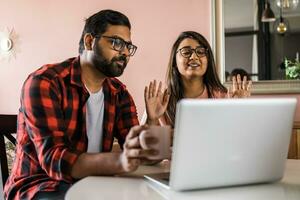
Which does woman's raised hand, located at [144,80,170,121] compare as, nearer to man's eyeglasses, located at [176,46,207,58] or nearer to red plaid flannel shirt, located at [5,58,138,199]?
red plaid flannel shirt, located at [5,58,138,199]

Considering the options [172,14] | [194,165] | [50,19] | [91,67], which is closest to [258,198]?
[194,165]

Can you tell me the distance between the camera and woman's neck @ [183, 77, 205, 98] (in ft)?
7.27

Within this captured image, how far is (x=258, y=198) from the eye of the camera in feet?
3.03

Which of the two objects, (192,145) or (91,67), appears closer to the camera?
(192,145)

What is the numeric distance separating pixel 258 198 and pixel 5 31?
9.76 ft

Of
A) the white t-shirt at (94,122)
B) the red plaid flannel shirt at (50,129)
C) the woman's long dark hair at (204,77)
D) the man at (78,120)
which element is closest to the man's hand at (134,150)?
the man at (78,120)

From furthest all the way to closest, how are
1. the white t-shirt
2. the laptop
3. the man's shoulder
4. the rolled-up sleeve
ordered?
the white t-shirt < the man's shoulder < the rolled-up sleeve < the laptop

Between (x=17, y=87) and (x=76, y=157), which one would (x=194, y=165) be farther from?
(x=17, y=87)

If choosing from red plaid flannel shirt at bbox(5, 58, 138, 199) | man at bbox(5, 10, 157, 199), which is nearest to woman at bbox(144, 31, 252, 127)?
man at bbox(5, 10, 157, 199)

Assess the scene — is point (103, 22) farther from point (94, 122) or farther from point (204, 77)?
point (204, 77)

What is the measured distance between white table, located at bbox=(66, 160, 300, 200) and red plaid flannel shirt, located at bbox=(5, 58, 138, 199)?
0.41ft

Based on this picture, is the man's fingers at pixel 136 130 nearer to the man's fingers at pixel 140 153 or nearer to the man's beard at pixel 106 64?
the man's fingers at pixel 140 153

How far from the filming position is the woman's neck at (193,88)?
2215 millimetres

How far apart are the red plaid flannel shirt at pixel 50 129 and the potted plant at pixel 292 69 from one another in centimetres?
175
